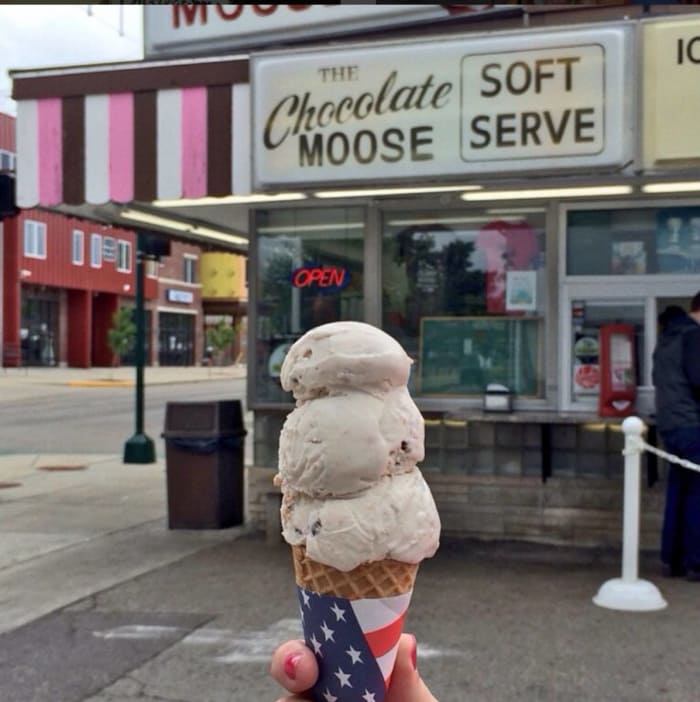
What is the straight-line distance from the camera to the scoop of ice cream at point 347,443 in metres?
2.57

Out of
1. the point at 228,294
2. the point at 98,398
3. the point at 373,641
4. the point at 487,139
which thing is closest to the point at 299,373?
the point at 373,641

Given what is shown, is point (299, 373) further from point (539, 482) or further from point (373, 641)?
point (539, 482)

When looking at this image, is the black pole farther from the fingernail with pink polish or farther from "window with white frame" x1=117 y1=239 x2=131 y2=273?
"window with white frame" x1=117 y1=239 x2=131 y2=273

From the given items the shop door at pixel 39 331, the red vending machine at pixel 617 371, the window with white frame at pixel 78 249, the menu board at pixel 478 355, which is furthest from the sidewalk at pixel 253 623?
the window with white frame at pixel 78 249

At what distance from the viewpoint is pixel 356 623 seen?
8.80 ft

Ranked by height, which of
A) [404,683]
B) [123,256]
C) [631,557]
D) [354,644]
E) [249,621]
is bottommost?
[249,621]

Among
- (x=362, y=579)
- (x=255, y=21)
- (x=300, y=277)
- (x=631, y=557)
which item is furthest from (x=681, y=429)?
(x=255, y=21)

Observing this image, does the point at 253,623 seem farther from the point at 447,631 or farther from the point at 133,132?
the point at 133,132

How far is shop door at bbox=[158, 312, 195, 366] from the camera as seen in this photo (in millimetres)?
55719

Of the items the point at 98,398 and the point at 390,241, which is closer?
the point at 390,241

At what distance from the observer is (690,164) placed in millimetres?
6266

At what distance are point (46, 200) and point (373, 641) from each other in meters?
5.88

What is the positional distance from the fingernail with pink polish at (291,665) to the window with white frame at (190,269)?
2202 inches

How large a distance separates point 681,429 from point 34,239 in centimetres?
4064
